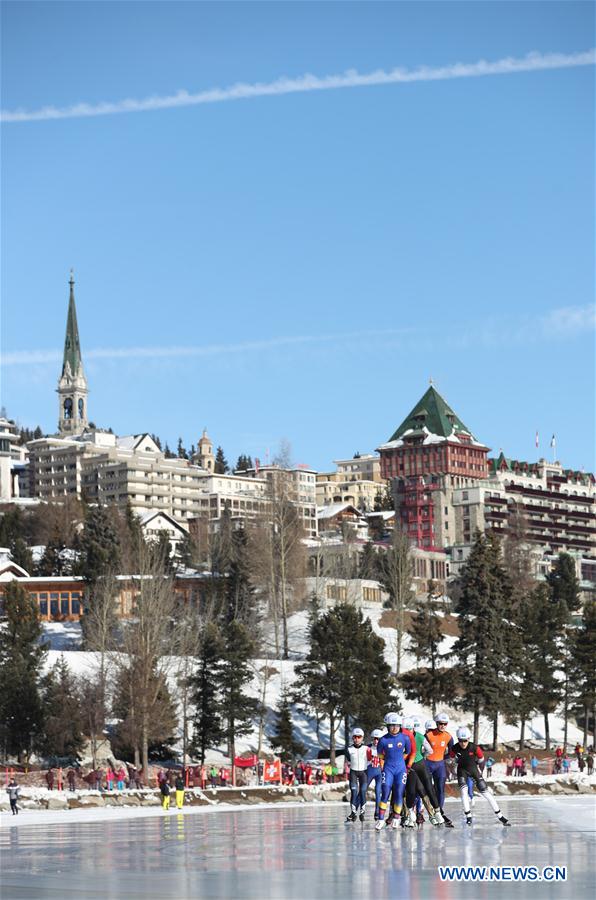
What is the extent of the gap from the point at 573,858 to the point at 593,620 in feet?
232

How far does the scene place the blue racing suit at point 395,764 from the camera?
25062mm

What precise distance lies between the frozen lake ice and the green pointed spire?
540 feet

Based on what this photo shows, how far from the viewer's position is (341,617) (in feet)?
258

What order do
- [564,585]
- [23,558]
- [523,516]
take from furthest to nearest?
[523,516] → [564,585] → [23,558]

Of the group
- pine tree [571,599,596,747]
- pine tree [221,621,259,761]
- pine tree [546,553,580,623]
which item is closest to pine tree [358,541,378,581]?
pine tree [546,553,580,623]

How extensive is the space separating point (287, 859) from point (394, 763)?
4656mm

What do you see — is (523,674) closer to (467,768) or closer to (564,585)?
(564,585)

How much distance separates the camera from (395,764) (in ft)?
82.1

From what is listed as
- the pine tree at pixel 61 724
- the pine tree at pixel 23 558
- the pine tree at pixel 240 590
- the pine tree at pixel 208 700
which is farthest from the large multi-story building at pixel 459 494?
the pine tree at pixel 61 724

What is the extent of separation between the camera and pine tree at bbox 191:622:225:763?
72.8 m

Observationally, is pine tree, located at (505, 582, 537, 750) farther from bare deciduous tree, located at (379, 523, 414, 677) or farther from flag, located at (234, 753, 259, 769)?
bare deciduous tree, located at (379, 523, 414, 677)

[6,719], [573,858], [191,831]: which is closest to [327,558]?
[6,719]

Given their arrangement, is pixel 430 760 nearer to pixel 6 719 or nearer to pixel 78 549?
pixel 6 719
